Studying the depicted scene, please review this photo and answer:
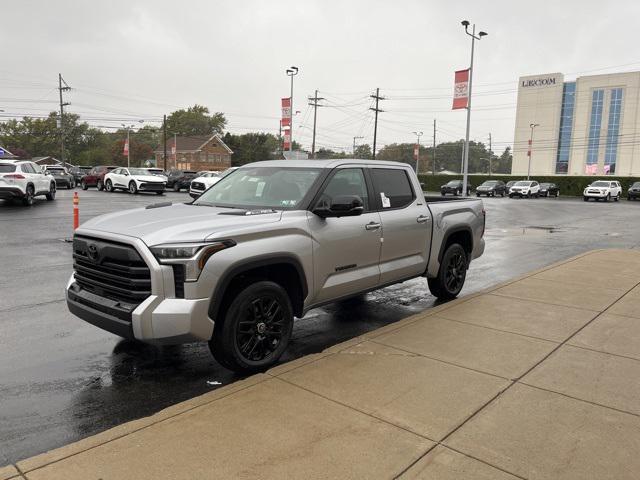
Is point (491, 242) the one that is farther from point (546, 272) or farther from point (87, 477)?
point (87, 477)

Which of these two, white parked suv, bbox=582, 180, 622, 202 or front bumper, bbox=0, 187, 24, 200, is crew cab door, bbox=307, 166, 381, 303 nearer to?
front bumper, bbox=0, 187, 24, 200

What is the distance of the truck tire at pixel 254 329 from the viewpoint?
13.2 ft

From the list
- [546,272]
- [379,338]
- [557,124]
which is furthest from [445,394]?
[557,124]

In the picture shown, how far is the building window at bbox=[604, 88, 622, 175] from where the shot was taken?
85.1 m

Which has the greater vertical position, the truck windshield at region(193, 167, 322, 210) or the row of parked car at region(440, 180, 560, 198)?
the truck windshield at region(193, 167, 322, 210)

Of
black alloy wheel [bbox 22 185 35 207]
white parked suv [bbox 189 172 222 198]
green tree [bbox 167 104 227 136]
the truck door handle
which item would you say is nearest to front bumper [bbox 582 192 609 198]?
white parked suv [bbox 189 172 222 198]

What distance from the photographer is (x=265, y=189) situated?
203 inches

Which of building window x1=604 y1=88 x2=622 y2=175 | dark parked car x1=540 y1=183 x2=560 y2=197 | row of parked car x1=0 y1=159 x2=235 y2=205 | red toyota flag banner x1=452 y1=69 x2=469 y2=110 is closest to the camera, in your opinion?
row of parked car x1=0 y1=159 x2=235 y2=205

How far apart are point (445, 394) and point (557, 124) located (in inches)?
3854

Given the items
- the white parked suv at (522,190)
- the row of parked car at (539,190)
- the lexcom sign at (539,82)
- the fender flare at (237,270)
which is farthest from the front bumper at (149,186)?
the lexcom sign at (539,82)

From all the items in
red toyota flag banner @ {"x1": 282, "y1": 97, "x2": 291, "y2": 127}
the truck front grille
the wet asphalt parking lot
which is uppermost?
red toyota flag banner @ {"x1": 282, "y1": 97, "x2": 291, "y2": 127}

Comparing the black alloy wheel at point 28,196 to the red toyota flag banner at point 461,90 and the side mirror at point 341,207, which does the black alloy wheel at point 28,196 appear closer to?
the side mirror at point 341,207

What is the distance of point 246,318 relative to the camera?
4.18 meters

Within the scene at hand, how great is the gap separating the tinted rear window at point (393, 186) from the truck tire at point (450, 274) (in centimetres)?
112
